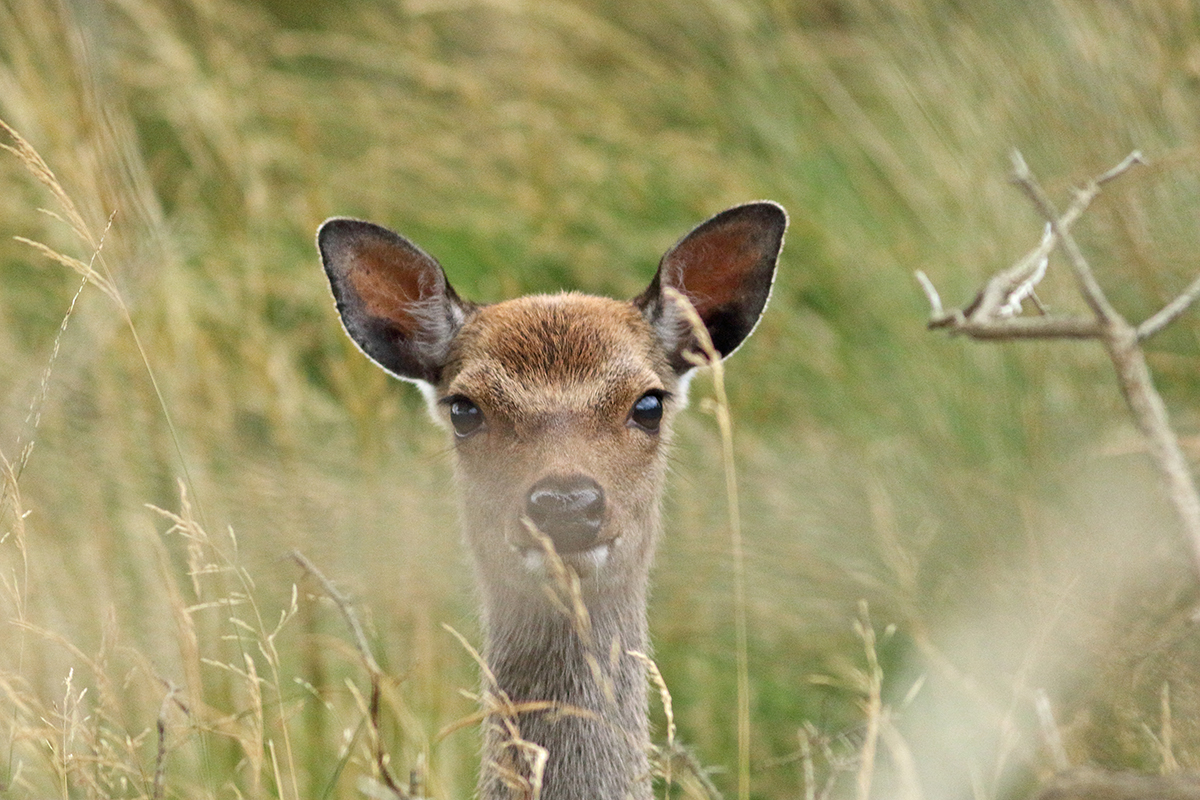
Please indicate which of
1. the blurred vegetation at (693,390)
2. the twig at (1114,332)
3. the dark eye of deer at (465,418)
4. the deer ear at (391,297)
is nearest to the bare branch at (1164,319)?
the twig at (1114,332)

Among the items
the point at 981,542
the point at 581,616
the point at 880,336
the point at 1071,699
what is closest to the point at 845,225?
the point at 880,336

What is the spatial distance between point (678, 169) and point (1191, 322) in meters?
2.19

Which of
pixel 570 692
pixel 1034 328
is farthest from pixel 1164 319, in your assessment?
pixel 570 692

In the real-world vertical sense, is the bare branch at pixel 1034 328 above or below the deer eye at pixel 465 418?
above

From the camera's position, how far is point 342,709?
4.55 meters

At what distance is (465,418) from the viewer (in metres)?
3.48

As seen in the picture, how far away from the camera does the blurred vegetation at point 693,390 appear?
3.96 m

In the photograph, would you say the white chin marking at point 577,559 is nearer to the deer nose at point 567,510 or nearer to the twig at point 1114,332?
the deer nose at point 567,510

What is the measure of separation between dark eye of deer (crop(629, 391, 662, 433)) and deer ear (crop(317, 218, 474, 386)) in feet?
1.78

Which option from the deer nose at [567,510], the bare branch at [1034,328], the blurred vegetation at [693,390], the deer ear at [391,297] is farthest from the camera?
the blurred vegetation at [693,390]

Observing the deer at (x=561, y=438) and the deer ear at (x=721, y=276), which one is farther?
the deer ear at (x=721, y=276)

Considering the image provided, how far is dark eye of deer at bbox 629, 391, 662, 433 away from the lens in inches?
136

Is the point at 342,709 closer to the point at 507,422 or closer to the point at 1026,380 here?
the point at 507,422

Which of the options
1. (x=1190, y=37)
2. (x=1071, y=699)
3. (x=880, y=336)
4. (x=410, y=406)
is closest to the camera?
(x=1071, y=699)
